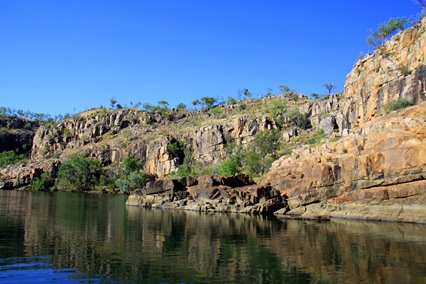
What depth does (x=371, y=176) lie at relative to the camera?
49.4m

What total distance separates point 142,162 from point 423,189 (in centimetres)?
12759

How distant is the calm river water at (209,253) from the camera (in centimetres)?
2131

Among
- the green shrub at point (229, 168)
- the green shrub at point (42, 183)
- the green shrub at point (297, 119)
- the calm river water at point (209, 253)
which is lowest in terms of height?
the calm river water at point (209, 253)

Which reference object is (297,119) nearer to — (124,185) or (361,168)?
(124,185)

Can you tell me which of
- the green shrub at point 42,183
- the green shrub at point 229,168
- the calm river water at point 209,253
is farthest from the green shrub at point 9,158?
the calm river water at point 209,253

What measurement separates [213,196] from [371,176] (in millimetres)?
27449

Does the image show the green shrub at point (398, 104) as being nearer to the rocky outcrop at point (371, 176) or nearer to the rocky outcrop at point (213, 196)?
the rocky outcrop at point (371, 176)

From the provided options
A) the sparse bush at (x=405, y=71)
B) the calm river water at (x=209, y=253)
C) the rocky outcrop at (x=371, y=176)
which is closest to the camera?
the calm river water at (x=209, y=253)

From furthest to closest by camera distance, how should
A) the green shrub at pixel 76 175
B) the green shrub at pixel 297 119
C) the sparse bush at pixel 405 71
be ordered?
the green shrub at pixel 76 175
the green shrub at pixel 297 119
the sparse bush at pixel 405 71

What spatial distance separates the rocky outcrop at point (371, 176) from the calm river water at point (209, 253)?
4107 millimetres

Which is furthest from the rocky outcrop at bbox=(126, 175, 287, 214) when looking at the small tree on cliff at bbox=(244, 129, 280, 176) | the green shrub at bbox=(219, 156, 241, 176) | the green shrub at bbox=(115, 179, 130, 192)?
the green shrub at bbox=(115, 179, 130, 192)

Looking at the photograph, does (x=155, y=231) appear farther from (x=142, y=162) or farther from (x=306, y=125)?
(x=142, y=162)

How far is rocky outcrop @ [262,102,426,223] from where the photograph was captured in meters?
45.0

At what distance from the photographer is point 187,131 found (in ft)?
540
